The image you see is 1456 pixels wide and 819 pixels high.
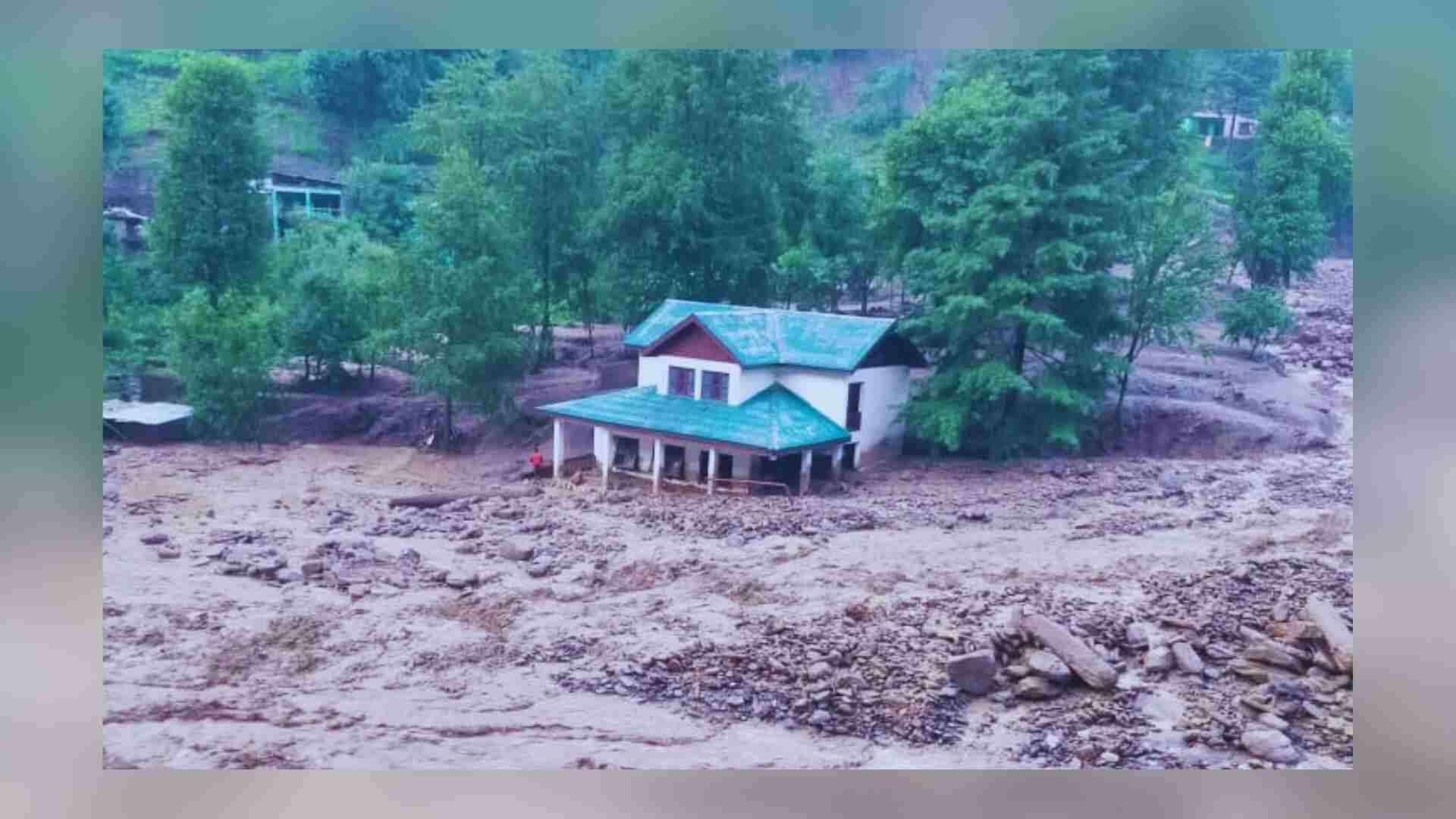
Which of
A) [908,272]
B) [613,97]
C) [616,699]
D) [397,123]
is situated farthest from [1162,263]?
[397,123]

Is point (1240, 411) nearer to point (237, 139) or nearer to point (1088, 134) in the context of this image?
point (1088, 134)

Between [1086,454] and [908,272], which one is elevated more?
[908,272]

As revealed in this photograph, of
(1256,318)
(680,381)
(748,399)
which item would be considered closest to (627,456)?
(680,381)

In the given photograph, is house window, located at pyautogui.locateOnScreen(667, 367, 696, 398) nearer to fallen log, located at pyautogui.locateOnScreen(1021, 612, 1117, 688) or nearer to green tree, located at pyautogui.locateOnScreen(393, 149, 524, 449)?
green tree, located at pyautogui.locateOnScreen(393, 149, 524, 449)

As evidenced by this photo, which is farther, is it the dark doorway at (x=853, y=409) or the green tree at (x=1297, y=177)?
the dark doorway at (x=853, y=409)
